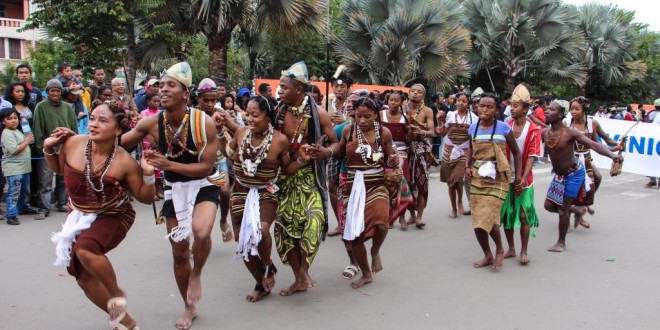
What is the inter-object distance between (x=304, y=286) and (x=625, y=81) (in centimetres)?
2879

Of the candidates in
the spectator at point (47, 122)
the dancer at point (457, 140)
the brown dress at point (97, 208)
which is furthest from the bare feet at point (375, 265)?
the spectator at point (47, 122)

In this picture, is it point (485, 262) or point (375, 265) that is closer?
point (375, 265)

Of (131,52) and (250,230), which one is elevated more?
(131,52)

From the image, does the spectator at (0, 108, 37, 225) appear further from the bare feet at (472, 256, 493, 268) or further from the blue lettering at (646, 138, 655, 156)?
the blue lettering at (646, 138, 655, 156)

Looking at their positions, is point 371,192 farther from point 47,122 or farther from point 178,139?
point 47,122

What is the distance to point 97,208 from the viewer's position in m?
4.12

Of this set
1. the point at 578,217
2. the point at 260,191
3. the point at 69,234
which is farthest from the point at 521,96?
the point at 69,234

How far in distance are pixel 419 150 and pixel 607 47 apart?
24444 mm

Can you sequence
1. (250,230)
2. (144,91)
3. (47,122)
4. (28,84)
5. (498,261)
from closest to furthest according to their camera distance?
1. (250,230)
2. (498,261)
3. (47,122)
4. (28,84)
5. (144,91)

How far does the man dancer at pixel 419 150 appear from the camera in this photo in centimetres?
806

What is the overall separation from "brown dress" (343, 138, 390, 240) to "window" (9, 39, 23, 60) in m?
37.2

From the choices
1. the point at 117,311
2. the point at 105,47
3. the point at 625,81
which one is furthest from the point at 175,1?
the point at 625,81

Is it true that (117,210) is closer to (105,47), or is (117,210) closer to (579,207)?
(579,207)

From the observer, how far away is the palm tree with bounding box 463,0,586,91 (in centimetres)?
2231
